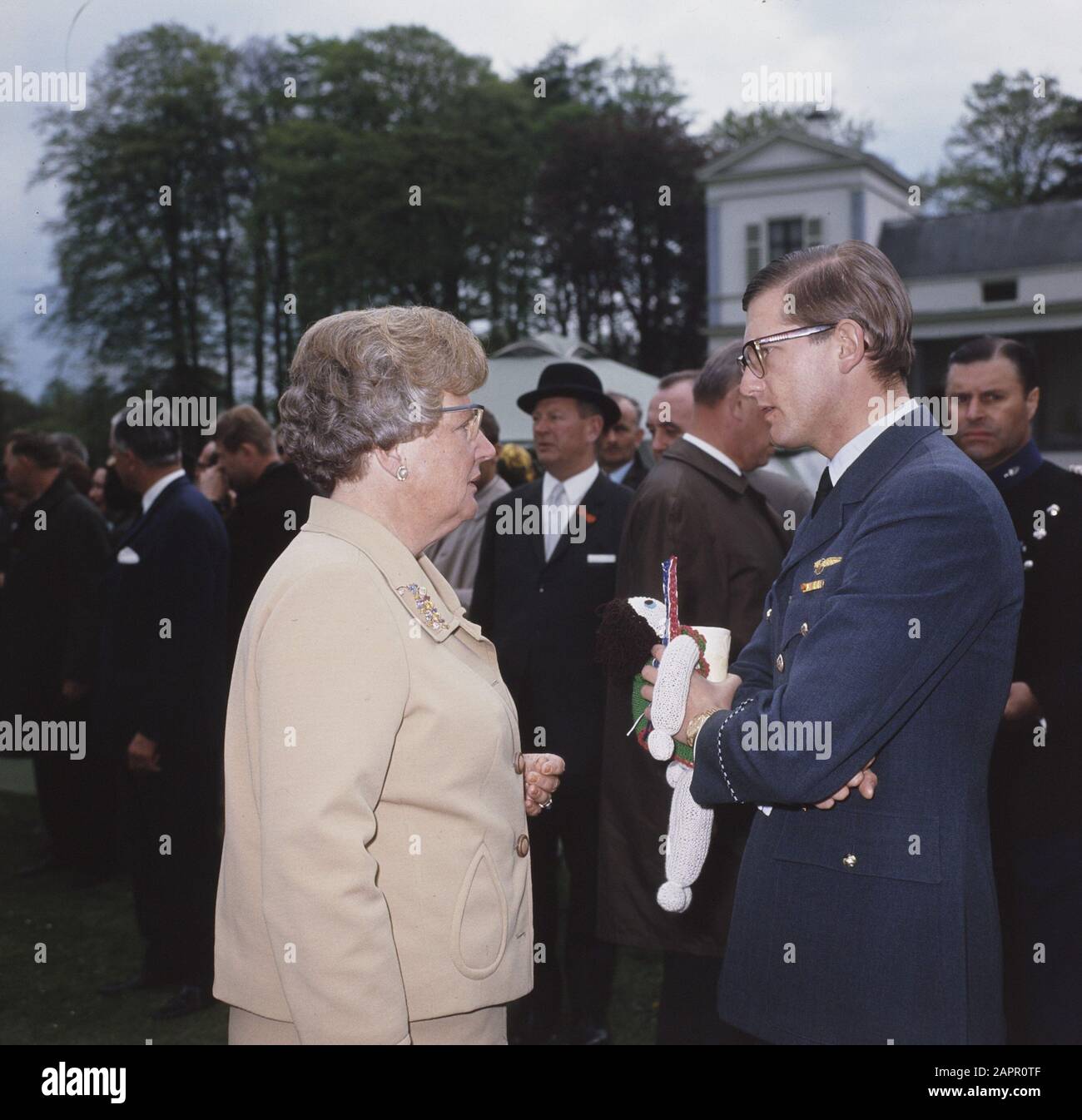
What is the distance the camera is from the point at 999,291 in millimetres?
32594

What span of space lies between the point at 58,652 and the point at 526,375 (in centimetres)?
439

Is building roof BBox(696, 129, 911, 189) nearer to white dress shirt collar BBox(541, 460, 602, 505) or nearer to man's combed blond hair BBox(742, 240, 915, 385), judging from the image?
white dress shirt collar BBox(541, 460, 602, 505)

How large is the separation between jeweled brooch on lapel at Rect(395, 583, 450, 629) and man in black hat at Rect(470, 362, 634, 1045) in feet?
8.91

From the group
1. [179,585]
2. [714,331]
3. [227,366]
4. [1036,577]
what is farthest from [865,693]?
[227,366]

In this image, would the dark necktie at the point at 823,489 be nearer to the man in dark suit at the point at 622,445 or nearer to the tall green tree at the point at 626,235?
the man in dark suit at the point at 622,445

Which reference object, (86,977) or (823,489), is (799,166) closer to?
(86,977)

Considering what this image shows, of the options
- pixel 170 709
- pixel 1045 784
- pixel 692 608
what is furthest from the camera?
pixel 170 709

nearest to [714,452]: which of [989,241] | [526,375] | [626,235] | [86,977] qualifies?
[86,977]

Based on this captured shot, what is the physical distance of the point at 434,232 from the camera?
33656mm

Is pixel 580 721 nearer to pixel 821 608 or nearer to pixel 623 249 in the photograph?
pixel 821 608

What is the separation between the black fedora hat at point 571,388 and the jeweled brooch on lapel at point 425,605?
10.6 feet

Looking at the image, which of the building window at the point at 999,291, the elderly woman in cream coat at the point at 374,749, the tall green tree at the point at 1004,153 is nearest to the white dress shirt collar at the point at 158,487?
the elderly woman in cream coat at the point at 374,749

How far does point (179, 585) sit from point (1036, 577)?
3461 millimetres

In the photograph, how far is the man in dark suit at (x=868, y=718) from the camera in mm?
2020
